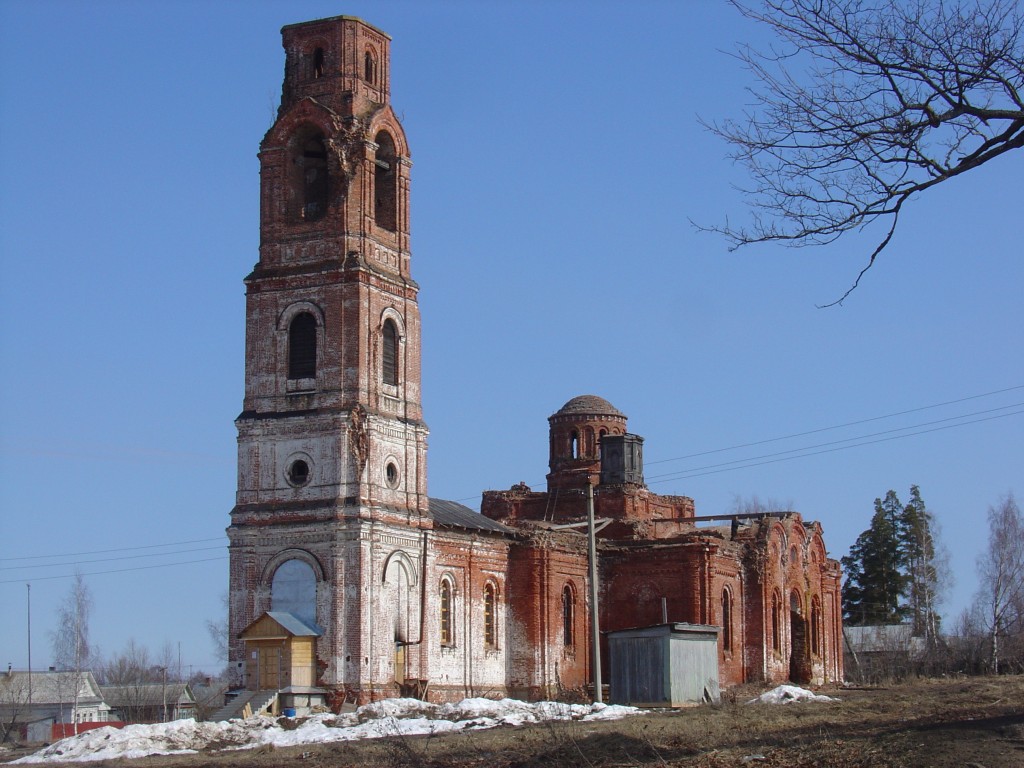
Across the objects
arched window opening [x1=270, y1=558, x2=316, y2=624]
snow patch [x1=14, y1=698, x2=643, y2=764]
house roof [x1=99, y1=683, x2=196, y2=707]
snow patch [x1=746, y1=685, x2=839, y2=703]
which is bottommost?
house roof [x1=99, y1=683, x2=196, y2=707]

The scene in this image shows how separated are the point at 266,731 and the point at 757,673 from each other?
20.8 m

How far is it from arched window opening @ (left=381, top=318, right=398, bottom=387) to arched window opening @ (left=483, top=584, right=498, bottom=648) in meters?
6.93

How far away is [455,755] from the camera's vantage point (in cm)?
2253

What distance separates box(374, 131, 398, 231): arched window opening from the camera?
41312mm

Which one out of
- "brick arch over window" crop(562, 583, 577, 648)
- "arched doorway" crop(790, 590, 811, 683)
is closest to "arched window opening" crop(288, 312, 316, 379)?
"brick arch over window" crop(562, 583, 577, 648)

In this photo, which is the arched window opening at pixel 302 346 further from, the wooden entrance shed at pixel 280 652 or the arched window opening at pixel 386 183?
the wooden entrance shed at pixel 280 652

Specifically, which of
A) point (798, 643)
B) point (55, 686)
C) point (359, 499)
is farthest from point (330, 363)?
point (55, 686)

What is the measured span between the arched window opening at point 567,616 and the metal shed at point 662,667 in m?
4.73

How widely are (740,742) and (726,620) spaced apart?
26680mm

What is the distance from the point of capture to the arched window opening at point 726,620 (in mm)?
47062

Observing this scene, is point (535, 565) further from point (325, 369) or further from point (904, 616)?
point (904, 616)

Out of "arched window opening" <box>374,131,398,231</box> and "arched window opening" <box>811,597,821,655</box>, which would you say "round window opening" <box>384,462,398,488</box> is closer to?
"arched window opening" <box>374,131,398,231</box>

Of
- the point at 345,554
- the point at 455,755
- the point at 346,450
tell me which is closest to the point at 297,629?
the point at 345,554

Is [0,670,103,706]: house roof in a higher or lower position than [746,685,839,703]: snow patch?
lower
